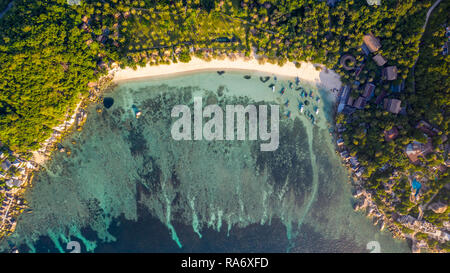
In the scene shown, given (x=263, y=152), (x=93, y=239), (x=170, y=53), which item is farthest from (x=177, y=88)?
(x=93, y=239)

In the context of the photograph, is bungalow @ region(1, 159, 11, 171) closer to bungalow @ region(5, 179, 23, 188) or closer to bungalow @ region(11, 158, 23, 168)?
bungalow @ region(11, 158, 23, 168)

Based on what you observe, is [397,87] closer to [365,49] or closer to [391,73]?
[391,73]

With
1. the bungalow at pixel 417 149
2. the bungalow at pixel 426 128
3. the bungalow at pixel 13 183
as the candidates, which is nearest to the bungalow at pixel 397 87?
the bungalow at pixel 426 128

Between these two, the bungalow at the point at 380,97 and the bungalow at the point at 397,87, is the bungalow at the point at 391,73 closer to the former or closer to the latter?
the bungalow at the point at 397,87

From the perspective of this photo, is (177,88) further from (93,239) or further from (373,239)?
(373,239)

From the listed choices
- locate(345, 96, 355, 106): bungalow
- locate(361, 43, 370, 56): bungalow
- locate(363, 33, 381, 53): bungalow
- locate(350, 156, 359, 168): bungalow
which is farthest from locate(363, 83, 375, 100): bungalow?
locate(350, 156, 359, 168): bungalow

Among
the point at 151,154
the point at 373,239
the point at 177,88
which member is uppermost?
the point at 177,88
